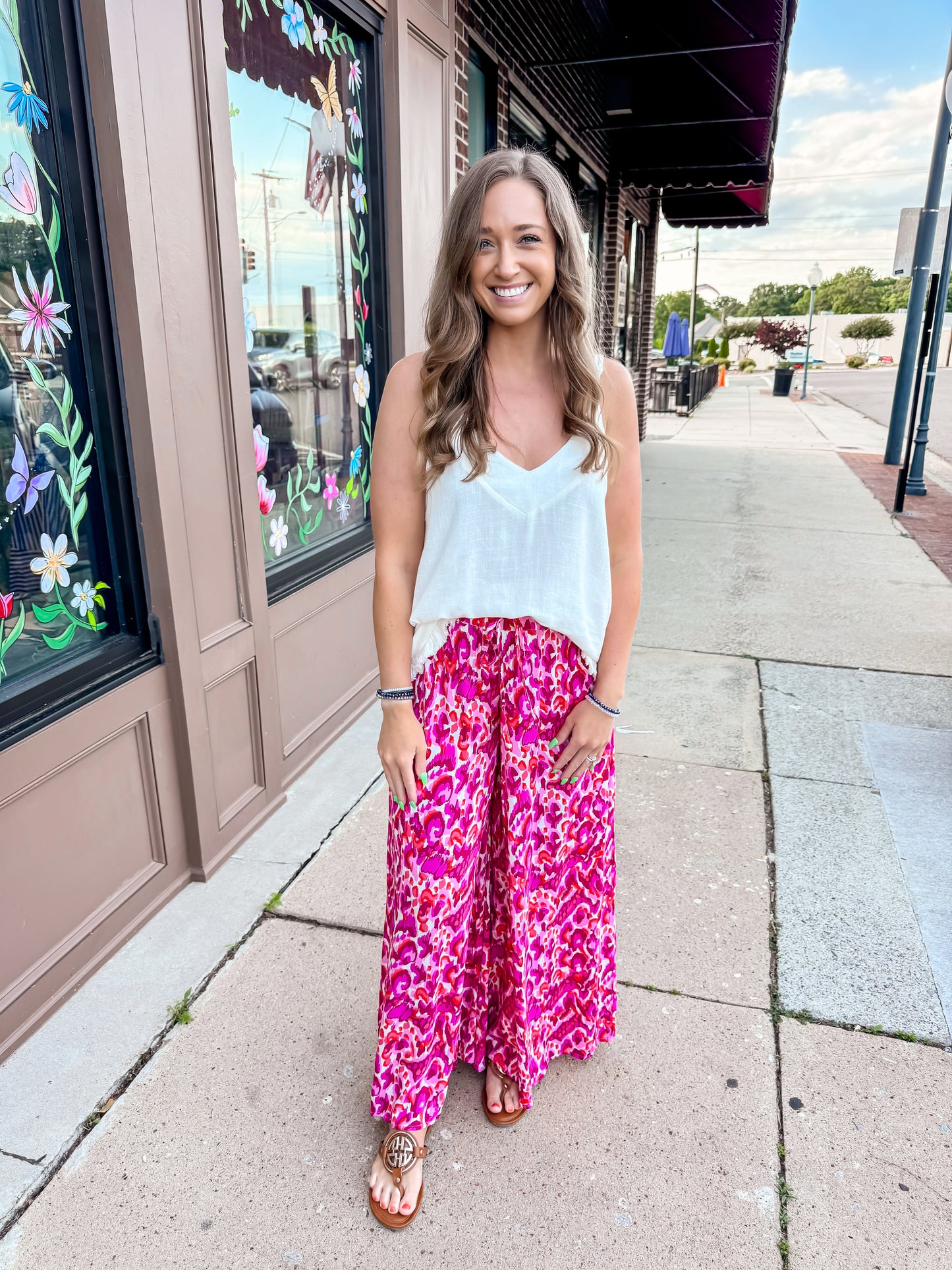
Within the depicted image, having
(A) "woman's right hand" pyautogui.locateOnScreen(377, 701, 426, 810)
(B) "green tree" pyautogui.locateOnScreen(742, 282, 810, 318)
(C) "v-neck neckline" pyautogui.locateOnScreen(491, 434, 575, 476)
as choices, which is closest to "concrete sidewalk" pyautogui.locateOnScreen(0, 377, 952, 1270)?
(A) "woman's right hand" pyautogui.locateOnScreen(377, 701, 426, 810)

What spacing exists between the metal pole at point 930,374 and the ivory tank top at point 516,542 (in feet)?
27.0

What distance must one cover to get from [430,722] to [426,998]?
60 centimetres

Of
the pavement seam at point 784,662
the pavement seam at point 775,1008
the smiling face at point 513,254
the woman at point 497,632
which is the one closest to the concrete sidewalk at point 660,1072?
the pavement seam at point 775,1008

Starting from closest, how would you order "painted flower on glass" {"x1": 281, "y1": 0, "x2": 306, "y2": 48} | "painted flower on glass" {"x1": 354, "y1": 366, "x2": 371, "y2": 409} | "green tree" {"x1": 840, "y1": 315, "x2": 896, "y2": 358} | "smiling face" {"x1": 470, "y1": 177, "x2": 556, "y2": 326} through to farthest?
"smiling face" {"x1": 470, "y1": 177, "x2": 556, "y2": 326} → "painted flower on glass" {"x1": 281, "y1": 0, "x2": 306, "y2": 48} → "painted flower on glass" {"x1": 354, "y1": 366, "x2": 371, "y2": 409} → "green tree" {"x1": 840, "y1": 315, "x2": 896, "y2": 358}

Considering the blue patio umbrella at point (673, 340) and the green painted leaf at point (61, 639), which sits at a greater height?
the blue patio umbrella at point (673, 340)

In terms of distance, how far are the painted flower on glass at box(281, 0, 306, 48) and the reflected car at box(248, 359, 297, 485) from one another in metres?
1.23

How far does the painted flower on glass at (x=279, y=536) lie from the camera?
3414 mm

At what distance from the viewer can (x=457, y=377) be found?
1668 mm

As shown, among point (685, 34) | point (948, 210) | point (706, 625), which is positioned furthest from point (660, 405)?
point (706, 625)

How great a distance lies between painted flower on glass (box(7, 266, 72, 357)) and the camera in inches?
84.7

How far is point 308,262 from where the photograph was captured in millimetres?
3611

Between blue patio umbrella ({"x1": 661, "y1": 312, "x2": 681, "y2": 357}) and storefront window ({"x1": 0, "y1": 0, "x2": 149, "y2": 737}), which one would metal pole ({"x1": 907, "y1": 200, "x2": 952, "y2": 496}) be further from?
blue patio umbrella ({"x1": 661, "y1": 312, "x2": 681, "y2": 357})

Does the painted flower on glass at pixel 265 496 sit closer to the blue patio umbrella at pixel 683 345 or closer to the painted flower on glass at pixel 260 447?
the painted flower on glass at pixel 260 447

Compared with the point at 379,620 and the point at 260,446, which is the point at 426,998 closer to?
the point at 379,620
